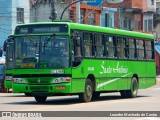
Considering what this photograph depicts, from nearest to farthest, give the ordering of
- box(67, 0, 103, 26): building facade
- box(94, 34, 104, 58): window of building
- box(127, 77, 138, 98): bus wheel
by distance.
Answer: box(94, 34, 104, 58): window of building → box(127, 77, 138, 98): bus wheel → box(67, 0, 103, 26): building facade

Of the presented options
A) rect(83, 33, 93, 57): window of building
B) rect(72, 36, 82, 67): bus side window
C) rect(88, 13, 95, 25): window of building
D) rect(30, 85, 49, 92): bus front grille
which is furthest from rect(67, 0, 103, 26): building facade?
rect(30, 85, 49, 92): bus front grille

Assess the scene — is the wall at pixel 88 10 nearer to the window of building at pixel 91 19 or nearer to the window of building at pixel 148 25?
the window of building at pixel 91 19

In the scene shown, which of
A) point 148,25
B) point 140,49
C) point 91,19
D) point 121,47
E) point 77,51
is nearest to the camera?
point 77,51

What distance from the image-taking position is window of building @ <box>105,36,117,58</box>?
86.8ft

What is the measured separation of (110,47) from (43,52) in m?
4.50

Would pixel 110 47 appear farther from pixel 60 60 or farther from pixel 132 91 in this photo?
pixel 60 60

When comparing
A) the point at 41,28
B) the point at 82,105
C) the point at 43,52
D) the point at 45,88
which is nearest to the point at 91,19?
the point at 41,28

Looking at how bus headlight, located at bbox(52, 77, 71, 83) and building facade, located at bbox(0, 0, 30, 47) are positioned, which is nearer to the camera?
bus headlight, located at bbox(52, 77, 71, 83)

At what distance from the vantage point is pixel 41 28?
2356 centimetres

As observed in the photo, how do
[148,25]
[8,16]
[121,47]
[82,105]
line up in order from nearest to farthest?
[82,105] → [121,47] → [8,16] → [148,25]

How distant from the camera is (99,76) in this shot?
25.4 m

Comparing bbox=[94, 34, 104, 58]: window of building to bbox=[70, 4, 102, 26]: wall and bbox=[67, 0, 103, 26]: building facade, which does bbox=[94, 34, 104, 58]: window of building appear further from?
bbox=[67, 0, 103, 26]: building facade

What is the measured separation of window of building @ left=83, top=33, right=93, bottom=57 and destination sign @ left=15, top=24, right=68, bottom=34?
1.41 metres

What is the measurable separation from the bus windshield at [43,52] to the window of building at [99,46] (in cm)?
251
